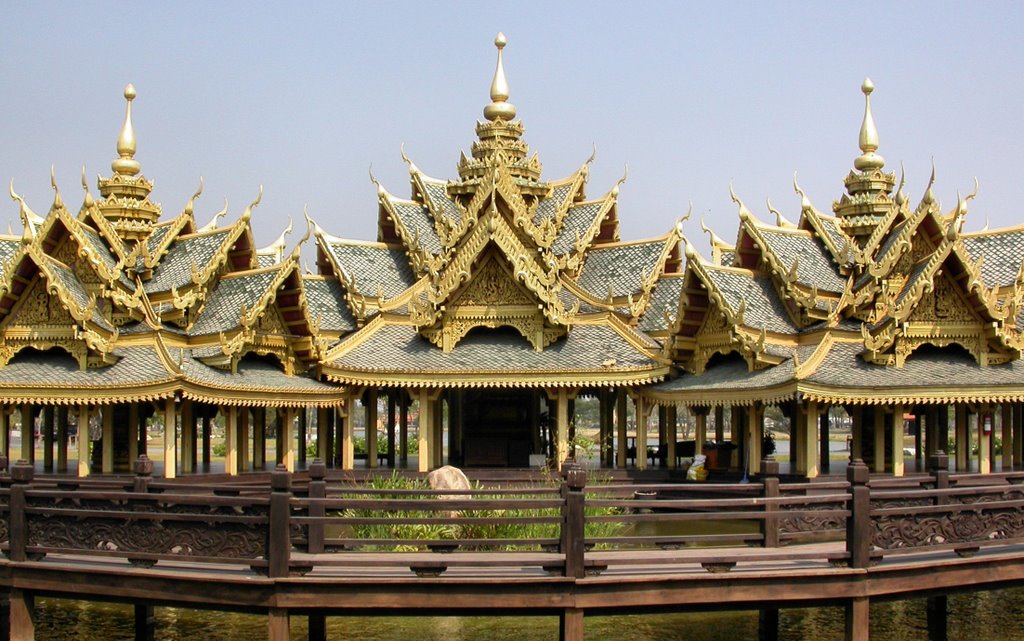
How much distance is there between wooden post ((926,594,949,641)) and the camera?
15672 millimetres

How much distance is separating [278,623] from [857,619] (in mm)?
5326

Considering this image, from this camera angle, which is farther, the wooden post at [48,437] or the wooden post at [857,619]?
the wooden post at [48,437]

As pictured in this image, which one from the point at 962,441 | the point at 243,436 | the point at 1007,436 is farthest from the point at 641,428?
the point at 243,436

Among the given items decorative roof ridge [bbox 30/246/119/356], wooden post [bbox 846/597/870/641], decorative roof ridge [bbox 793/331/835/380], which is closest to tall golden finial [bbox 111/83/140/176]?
decorative roof ridge [bbox 30/246/119/356]

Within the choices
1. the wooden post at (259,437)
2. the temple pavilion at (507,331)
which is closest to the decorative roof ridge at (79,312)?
the temple pavilion at (507,331)

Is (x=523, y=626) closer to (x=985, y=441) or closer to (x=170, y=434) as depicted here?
(x=170, y=434)

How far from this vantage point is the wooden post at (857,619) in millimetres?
12531

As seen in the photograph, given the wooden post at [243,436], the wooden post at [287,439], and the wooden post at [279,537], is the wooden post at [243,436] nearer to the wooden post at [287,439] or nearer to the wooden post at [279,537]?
the wooden post at [287,439]

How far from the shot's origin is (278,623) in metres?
11.9

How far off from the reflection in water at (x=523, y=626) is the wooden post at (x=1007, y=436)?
4.31m

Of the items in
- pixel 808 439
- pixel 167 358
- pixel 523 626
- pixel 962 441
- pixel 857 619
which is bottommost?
pixel 523 626

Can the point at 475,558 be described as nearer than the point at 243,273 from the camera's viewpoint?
Yes

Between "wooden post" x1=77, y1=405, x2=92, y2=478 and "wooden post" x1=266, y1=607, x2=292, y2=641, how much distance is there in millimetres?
9210

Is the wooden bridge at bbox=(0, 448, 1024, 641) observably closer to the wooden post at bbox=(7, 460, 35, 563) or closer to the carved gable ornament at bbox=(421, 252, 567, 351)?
the wooden post at bbox=(7, 460, 35, 563)
